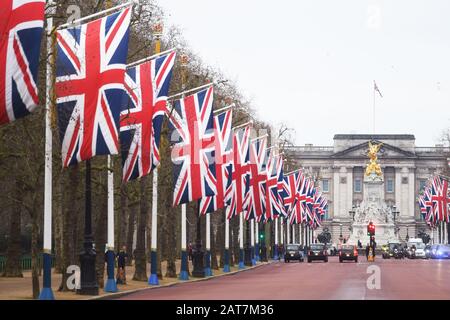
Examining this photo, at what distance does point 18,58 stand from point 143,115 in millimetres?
15850

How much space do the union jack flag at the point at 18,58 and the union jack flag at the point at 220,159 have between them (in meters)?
27.4

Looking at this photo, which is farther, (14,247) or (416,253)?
(416,253)

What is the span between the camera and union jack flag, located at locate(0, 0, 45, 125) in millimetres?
26781

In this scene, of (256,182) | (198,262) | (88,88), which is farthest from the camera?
(256,182)

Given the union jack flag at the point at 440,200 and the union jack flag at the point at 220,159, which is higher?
the union jack flag at the point at 220,159

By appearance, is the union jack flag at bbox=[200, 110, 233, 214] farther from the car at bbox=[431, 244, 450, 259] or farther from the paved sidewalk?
the car at bbox=[431, 244, 450, 259]

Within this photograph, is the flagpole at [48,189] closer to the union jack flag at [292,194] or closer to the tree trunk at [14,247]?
the tree trunk at [14,247]

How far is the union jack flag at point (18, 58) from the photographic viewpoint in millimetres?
26781

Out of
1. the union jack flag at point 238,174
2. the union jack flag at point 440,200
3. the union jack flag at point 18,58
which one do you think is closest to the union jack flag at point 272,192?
the union jack flag at point 238,174

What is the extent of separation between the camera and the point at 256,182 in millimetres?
71625

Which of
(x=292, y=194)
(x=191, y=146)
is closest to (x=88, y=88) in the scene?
(x=191, y=146)

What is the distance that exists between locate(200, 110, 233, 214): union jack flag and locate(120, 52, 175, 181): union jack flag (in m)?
11.1

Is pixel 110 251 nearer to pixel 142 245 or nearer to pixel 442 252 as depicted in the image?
pixel 142 245

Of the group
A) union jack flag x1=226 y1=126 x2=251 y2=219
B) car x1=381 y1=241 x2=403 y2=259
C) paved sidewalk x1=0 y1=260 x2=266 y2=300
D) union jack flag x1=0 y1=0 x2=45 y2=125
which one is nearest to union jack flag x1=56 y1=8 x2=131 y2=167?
paved sidewalk x1=0 y1=260 x2=266 y2=300
